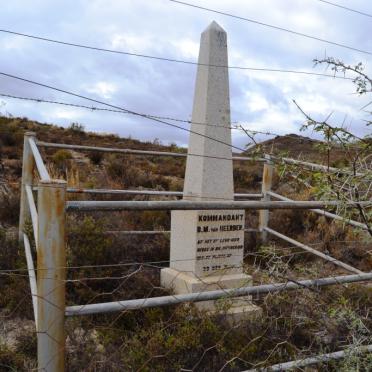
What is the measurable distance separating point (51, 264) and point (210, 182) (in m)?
2.57

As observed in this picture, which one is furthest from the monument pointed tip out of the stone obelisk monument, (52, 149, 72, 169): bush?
(52, 149, 72, 169): bush

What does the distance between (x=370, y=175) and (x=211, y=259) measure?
7.65ft

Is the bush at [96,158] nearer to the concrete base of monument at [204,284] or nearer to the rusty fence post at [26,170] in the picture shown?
the rusty fence post at [26,170]

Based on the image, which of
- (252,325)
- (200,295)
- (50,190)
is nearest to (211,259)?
(252,325)

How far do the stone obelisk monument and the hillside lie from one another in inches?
A: 13.1

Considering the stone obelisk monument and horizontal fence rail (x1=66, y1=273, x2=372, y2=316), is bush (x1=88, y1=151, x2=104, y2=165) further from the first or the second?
horizontal fence rail (x1=66, y1=273, x2=372, y2=316)

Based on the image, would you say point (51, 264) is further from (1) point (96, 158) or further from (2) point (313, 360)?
(1) point (96, 158)

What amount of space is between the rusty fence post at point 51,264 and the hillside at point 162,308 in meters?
0.13

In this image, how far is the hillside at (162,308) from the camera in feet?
8.37

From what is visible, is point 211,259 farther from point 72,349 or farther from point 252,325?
point 72,349

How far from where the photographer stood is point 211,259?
4.30 meters

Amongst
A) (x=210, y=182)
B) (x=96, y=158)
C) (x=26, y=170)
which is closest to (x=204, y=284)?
(x=210, y=182)

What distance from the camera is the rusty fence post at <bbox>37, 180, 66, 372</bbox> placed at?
186 cm

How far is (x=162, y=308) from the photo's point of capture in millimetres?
3715
